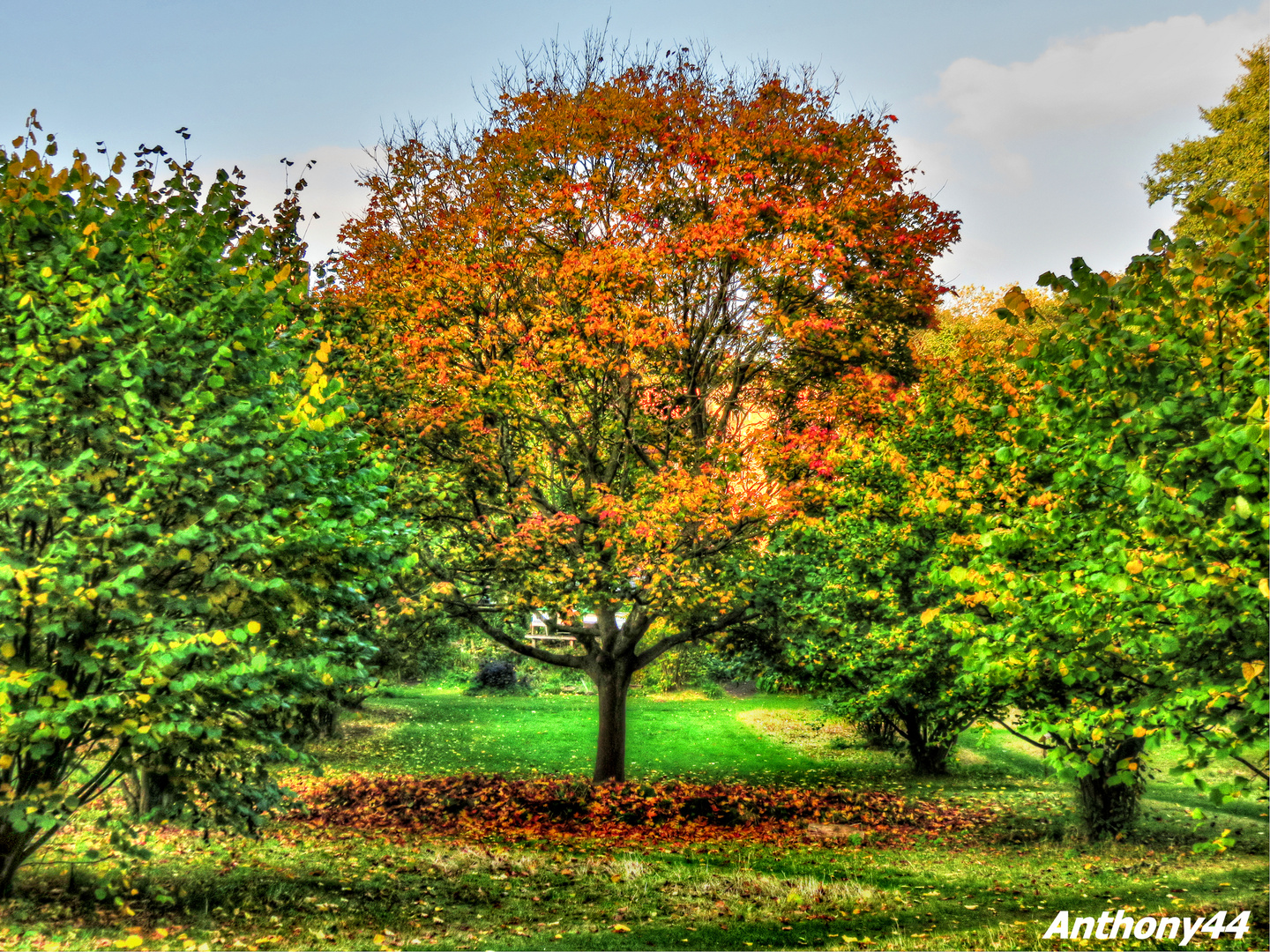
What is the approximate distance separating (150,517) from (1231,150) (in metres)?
34.4

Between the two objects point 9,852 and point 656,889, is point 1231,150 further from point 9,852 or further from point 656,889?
point 9,852

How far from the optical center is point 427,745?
25438 mm

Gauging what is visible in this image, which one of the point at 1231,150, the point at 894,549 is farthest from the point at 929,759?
the point at 1231,150

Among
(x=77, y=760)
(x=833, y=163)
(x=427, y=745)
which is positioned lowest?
(x=427, y=745)

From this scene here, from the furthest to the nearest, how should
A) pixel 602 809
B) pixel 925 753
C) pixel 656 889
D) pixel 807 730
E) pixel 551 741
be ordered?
pixel 807 730
pixel 551 741
pixel 925 753
pixel 602 809
pixel 656 889

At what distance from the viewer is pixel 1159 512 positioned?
18.8 feet

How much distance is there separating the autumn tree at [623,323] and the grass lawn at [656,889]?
4.56 m

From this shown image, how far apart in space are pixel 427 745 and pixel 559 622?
11120 mm

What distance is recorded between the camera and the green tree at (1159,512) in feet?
18.0

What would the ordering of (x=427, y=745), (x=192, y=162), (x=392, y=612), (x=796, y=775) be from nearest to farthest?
1. (x=192, y=162)
2. (x=392, y=612)
3. (x=796, y=775)
4. (x=427, y=745)

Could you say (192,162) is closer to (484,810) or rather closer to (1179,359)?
(1179,359)

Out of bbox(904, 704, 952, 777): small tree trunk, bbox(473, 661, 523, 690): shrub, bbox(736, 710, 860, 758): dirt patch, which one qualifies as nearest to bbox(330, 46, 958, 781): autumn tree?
bbox(904, 704, 952, 777): small tree trunk

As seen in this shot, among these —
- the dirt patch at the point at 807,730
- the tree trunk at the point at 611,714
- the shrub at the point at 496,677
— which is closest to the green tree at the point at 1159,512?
the tree trunk at the point at 611,714

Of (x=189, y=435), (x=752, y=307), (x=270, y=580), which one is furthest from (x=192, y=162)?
(x=752, y=307)
